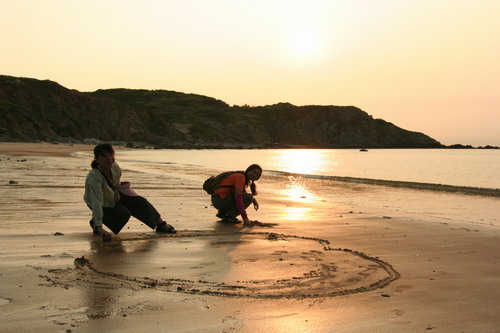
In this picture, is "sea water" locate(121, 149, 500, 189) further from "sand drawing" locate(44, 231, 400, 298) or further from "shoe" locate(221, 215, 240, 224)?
"sand drawing" locate(44, 231, 400, 298)

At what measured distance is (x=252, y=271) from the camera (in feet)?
17.8

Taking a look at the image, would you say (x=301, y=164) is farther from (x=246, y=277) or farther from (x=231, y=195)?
(x=246, y=277)

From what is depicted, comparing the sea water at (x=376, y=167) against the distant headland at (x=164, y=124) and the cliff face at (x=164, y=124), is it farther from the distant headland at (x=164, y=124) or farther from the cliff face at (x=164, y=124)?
the cliff face at (x=164, y=124)

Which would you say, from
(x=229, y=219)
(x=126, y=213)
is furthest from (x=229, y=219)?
(x=126, y=213)

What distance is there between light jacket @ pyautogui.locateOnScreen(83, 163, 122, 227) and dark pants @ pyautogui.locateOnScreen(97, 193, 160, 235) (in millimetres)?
126

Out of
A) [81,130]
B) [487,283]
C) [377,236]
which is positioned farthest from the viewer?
[81,130]

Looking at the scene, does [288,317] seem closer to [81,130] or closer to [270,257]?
[270,257]

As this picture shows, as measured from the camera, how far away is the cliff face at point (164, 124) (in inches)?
3794

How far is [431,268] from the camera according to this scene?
19.1 feet

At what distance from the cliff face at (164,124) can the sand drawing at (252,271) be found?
261 feet

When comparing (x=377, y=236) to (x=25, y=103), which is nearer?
(x=377, y=236)

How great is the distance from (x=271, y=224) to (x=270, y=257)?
9.64ft

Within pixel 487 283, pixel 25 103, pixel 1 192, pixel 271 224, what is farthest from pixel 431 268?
pixel 25 103

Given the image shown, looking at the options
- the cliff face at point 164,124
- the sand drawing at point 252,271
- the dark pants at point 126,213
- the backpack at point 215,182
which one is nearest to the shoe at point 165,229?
the dark pants at point 126,213
